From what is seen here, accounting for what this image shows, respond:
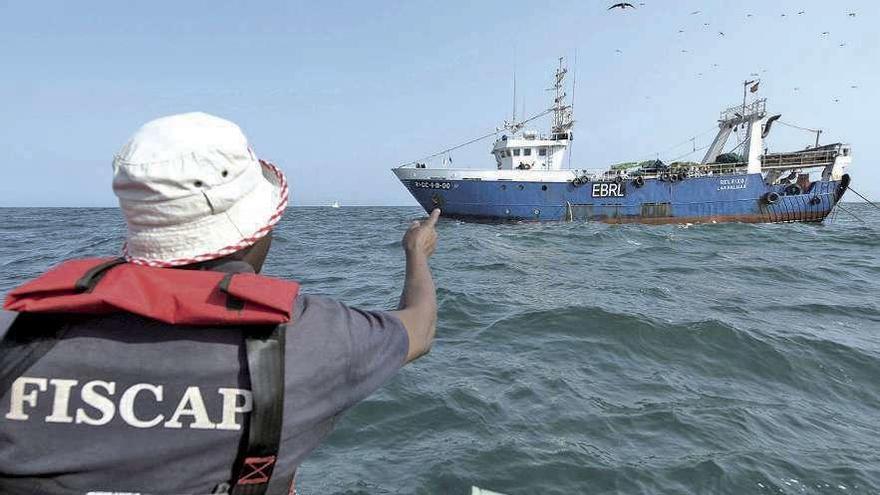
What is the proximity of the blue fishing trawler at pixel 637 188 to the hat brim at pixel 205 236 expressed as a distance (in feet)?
81.1

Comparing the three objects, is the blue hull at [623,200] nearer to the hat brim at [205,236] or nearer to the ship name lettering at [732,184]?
the ship name lettering at [732,184]

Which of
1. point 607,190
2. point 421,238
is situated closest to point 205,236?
point 421,238

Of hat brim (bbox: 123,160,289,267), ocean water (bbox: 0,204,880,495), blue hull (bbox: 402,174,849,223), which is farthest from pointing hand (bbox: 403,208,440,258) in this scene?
blue hull (bbox: 402,174,849,223)

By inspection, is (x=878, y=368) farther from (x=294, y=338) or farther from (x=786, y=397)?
(x=294, y=338)

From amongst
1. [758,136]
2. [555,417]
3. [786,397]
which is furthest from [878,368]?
[758,136]

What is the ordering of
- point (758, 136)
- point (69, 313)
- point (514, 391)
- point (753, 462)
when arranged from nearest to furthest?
point (69, 313) < point (753, 462) < point (514, 391) < point (758, 136)

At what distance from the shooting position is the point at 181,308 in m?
1.02

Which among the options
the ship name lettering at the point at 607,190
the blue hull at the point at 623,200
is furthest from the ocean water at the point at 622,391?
the ship name lettering at the point at 607,190

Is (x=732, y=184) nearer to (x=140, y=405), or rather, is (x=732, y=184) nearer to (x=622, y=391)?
(x=622, y=391)

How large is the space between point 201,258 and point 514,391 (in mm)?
3666

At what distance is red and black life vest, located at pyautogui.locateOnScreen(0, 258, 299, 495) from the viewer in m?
1.01

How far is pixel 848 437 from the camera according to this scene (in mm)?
3863

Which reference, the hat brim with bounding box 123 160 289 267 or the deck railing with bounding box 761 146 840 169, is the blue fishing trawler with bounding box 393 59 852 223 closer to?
the deck railing with bounding box 761 146 840 169

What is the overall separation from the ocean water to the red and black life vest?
7.23ft
